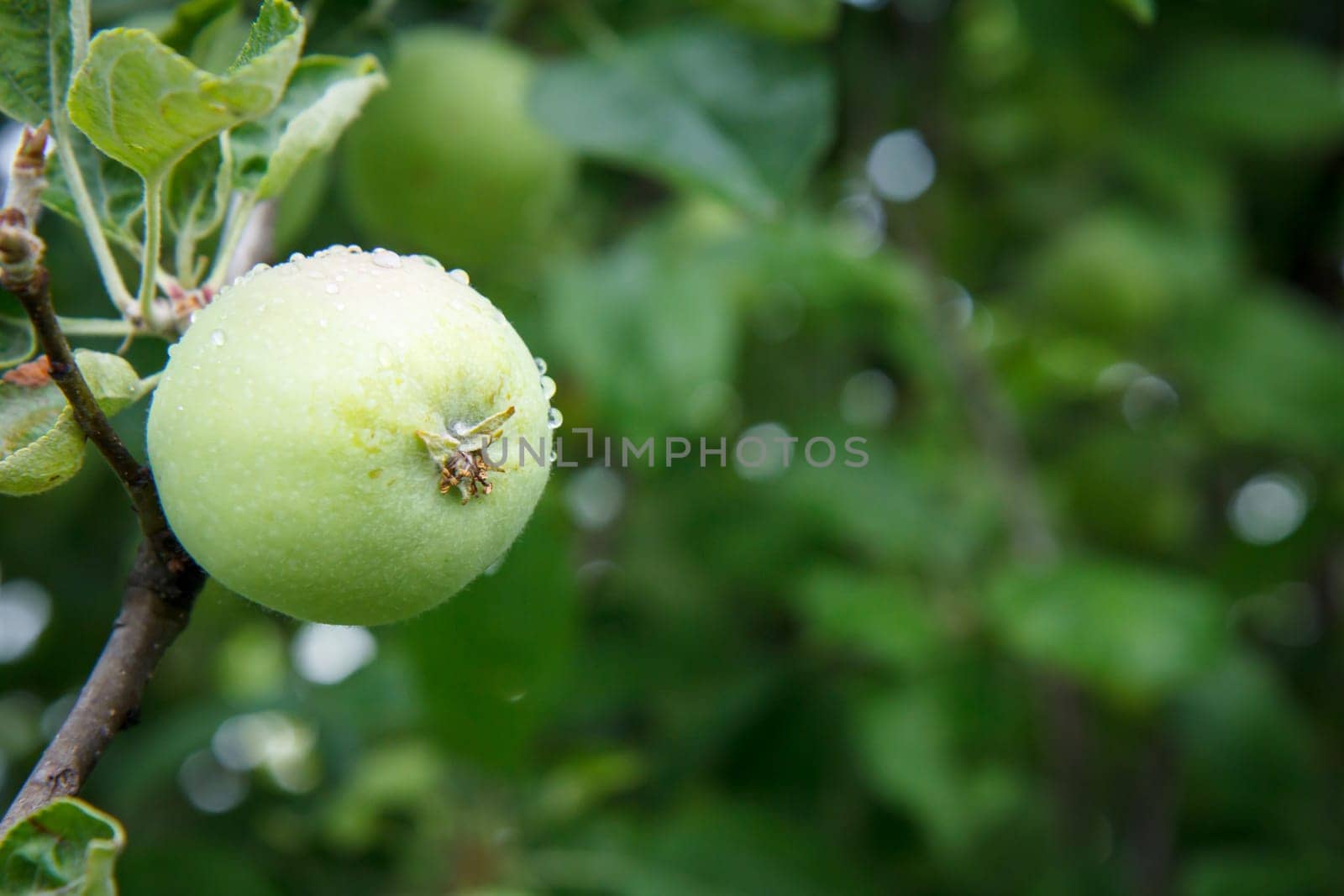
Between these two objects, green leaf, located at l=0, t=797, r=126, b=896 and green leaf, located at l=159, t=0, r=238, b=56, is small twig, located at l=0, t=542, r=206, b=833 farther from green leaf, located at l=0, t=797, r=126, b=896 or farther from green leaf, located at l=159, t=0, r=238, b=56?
green leaf, located at l=159, t=0, r=238, b=56

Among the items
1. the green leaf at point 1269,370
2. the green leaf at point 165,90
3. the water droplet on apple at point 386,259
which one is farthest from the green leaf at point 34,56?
the green leaf at point 1269,370

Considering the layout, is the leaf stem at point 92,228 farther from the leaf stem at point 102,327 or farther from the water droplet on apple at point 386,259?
the water droplet on apple at point 386,259

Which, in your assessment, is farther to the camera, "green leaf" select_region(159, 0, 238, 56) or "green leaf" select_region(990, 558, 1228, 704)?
"green leaf" select_region(990, 558, 1228, 704)

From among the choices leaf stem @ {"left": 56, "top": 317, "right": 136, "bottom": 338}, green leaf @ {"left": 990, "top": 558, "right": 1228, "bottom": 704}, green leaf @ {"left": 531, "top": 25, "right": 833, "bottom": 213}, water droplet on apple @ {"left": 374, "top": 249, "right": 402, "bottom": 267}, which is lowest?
green leaf @ {"left": 990, "top": 558, "right": 1228, "bottom": 704}

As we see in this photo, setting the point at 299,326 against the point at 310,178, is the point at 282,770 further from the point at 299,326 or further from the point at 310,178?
the point at 299,326

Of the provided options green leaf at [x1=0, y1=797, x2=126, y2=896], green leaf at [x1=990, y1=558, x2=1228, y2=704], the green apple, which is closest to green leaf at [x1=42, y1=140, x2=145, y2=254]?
green leaf at [x1=0, y1=797, x2=126, y2=896]

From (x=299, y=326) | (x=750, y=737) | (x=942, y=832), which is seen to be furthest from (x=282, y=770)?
(x=299, y=326)
